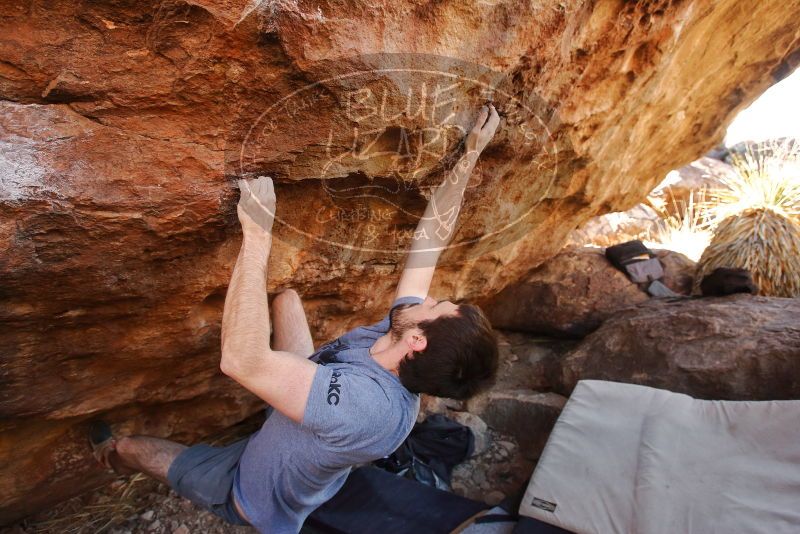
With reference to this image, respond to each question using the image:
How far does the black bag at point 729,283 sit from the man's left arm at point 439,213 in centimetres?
244

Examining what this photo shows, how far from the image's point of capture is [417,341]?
1.85 metres

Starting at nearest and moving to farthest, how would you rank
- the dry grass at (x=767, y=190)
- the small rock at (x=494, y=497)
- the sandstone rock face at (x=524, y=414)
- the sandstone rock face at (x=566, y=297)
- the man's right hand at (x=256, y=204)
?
1. the man's right hand at (x=256, y=204)
2. the small rock at (x=494, y=497)
3. the sandstone rock face at (x=524, y=414)
4. the sandstone rock face at (x=566, y=297)
5. the dry grass at (x=767, y=190)

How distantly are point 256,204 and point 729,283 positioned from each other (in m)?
3.49

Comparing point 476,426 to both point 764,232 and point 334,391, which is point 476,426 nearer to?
point 334,391

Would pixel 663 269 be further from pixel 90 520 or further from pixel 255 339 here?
pixel 90 520

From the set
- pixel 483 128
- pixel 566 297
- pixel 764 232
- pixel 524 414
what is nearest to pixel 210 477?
pixel 483 128

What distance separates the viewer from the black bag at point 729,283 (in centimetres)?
370

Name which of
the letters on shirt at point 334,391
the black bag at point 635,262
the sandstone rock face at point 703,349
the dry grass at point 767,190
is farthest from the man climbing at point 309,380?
the dry grass at point 767,190

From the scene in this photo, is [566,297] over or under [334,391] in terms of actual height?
over

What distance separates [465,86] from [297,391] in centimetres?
130

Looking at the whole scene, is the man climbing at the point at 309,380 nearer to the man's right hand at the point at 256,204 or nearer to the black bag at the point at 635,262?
the man's right hand at the point at 256,204

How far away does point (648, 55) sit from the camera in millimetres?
2582

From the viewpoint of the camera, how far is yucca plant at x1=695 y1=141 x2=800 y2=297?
4.43m

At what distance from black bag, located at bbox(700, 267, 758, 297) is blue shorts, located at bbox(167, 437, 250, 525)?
3.43 m
